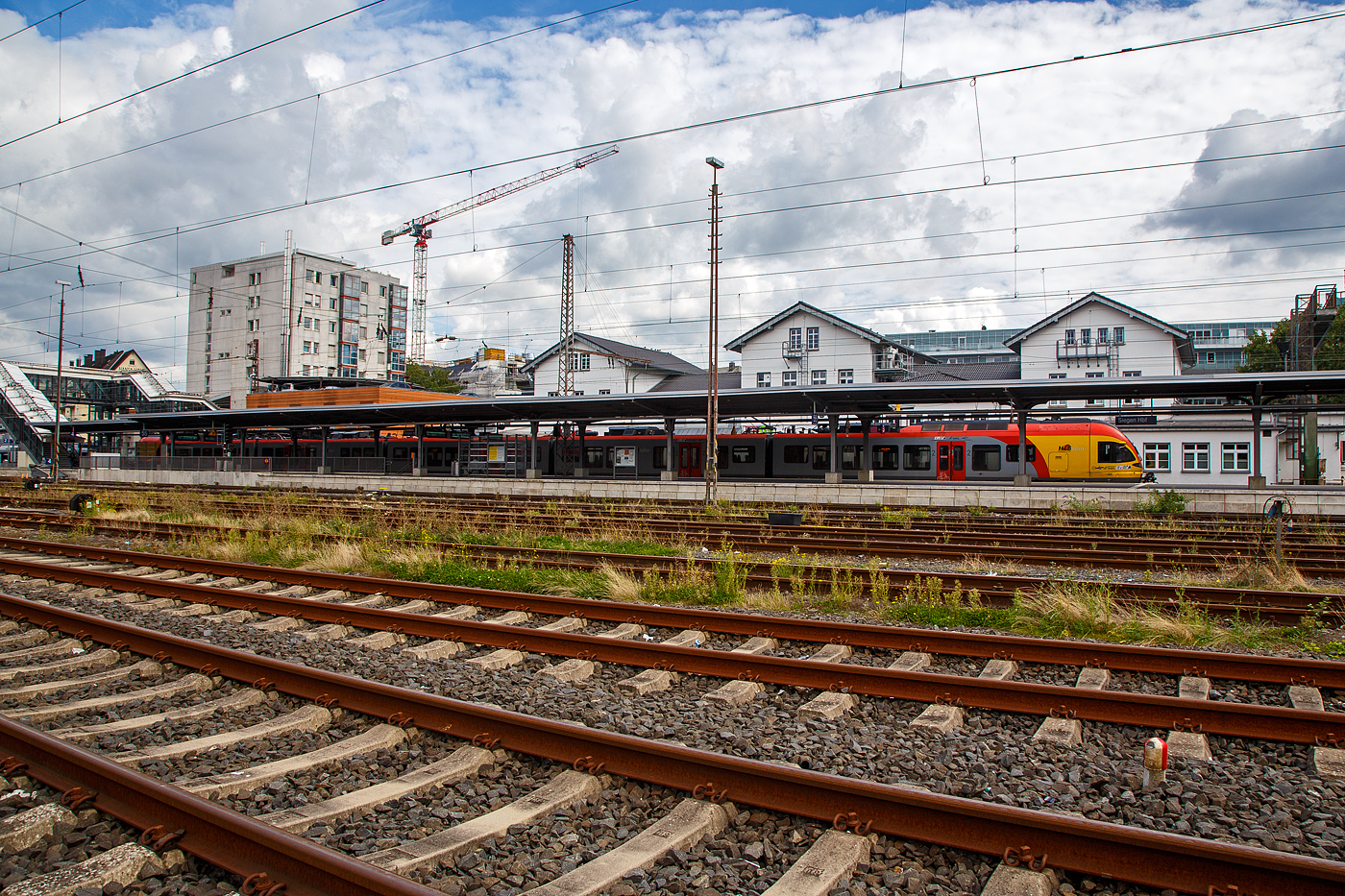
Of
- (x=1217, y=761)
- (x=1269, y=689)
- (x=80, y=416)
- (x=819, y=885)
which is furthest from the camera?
(x=80, y=416)

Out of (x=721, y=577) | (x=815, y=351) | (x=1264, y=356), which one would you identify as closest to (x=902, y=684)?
(x=721, y=577)

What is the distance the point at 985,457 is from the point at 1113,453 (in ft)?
15.5

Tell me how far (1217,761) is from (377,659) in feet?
20.2

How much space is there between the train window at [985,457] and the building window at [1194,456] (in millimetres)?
20660

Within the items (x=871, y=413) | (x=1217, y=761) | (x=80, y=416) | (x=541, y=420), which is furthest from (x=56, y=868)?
(x=80, y=416)

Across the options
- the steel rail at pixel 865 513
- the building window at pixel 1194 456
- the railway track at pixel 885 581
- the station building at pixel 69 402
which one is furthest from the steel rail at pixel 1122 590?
the station building at pixel 69 402

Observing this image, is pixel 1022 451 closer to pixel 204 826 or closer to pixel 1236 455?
pixel 1236 455

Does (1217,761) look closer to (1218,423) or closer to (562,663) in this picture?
(562,663)

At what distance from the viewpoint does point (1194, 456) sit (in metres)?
44.3

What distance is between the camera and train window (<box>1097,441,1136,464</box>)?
30312 millimetres

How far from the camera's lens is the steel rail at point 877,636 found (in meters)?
6.07

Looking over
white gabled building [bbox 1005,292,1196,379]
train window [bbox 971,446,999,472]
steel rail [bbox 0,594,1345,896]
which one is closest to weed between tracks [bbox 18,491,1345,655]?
steel rail [bbox 0,594,1345,896]

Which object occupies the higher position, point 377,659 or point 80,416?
point 80,416

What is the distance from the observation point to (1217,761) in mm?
4488
